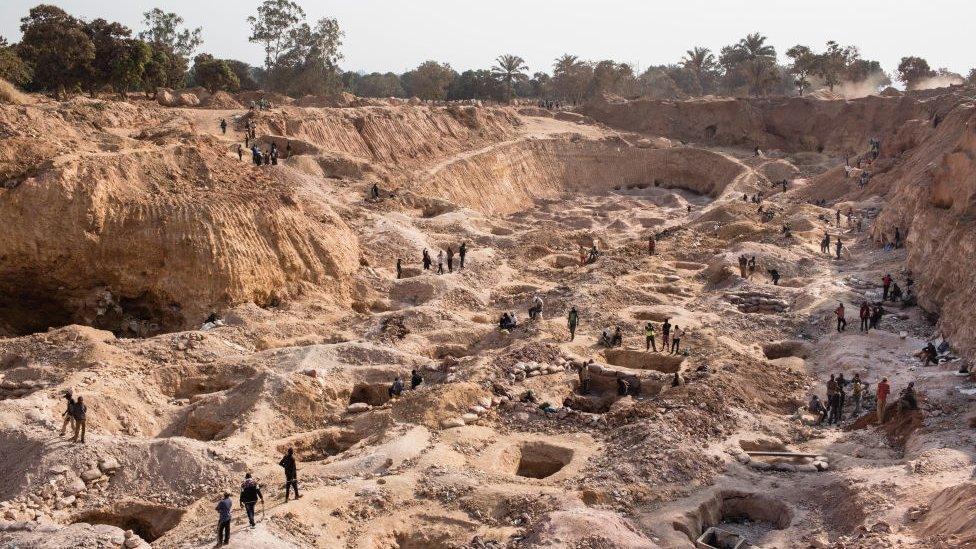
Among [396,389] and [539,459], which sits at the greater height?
[396,389]

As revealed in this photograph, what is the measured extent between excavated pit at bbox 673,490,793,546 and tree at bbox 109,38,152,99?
38.1 m

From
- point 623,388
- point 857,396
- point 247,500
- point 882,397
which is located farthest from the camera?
point 623,388

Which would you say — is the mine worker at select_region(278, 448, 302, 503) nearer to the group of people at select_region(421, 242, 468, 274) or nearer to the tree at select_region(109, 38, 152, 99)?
the group of people at select_region(421, 242, 468, 274)

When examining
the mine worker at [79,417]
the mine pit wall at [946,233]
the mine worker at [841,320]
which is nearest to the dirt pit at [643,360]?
the mine worker at [841,320]

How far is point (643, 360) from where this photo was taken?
24.3 metres

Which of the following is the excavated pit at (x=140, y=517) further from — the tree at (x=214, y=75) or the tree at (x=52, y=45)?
the tree at (x=214, y=75)

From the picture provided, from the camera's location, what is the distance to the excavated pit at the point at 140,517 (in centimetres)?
1559

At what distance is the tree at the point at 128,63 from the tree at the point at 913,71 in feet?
205

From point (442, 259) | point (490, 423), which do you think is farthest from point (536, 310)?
point (490, 423)

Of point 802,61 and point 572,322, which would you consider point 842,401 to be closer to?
A: point 572,322

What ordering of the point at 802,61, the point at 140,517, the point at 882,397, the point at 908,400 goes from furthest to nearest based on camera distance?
the point at 802,61 < the point at 882,397 < the point at 908,400 < the point at 140,517

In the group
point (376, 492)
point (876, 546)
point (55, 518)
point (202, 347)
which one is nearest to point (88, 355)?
point (202, 347)

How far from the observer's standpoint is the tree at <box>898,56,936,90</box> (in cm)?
7331

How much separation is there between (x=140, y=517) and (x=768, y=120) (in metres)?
59.1
